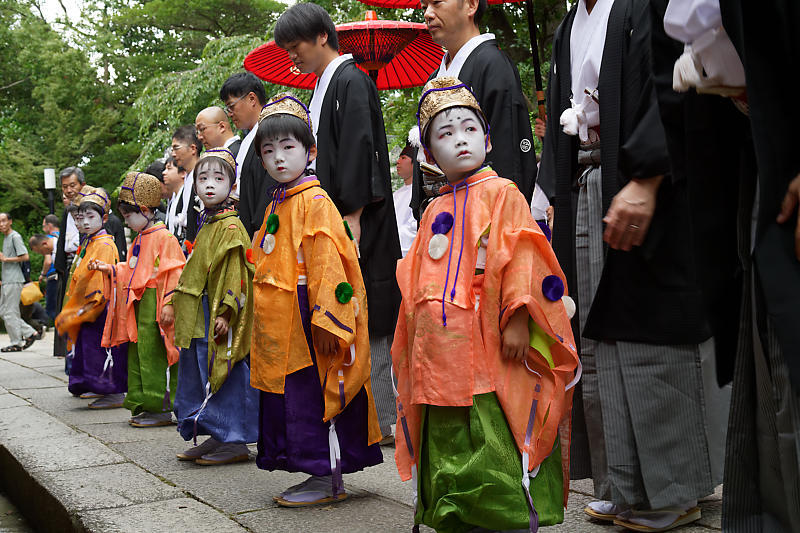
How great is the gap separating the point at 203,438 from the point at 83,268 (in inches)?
98.3

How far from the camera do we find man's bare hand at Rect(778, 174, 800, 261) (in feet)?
4.50

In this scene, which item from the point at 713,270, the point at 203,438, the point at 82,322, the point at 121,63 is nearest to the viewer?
the point at 713,270

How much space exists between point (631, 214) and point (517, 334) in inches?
19.6

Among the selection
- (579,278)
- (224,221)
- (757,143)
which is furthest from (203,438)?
(757,143)

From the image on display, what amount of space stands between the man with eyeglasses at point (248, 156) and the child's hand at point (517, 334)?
7.08 ft

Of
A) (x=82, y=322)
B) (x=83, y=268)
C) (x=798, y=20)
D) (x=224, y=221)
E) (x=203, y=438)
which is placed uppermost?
(x=798, y=20)

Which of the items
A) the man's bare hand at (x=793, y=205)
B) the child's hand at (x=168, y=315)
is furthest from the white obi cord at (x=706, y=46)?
the child's hand at (x=168, y=315)

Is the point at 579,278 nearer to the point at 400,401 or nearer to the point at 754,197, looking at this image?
the point at 400,401

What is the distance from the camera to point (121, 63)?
22.4 m

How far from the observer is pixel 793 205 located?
54.7 inches

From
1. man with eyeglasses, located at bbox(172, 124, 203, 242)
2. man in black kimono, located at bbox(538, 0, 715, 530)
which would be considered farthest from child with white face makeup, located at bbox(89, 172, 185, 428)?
man in black kimono, located at bbox(538, 0, 715, 530)

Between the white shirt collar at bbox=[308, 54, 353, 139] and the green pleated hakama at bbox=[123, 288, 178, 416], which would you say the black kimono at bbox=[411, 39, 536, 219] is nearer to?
the white shirt collar at bbox=[308, 54, 353, 139]

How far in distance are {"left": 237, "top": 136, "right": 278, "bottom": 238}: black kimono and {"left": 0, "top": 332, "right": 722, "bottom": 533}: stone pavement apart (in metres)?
1.30

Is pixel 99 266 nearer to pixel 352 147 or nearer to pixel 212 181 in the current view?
pixel 212 181
